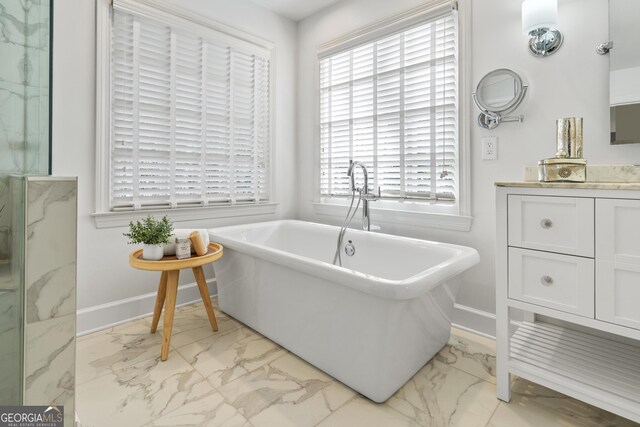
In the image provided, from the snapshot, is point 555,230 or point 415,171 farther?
point 415,171

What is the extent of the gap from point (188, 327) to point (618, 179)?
2457 millimetres

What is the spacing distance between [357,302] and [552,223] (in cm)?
85

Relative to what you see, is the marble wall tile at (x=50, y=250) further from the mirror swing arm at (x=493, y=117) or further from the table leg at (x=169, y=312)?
the mirror swing arm at (x=493, y=117)

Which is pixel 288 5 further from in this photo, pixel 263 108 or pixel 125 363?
pixel 125 363

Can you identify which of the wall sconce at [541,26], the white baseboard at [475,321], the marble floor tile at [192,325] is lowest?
the marble floor tile at [192,325]

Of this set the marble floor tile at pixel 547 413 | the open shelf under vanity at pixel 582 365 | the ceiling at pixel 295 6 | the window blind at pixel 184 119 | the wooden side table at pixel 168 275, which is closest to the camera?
the open shelf under vanity at pixel 582 365

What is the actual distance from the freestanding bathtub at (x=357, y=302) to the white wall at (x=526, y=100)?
370 mm

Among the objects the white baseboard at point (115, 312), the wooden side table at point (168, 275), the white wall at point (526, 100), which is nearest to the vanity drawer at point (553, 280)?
the white wall at point (526, 100)

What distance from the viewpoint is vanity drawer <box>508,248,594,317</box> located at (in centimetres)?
124

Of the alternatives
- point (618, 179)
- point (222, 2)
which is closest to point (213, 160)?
point (222, 2)

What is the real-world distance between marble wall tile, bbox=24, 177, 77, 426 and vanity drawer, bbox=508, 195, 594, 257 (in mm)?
1677

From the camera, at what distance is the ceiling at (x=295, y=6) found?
291 centimetres

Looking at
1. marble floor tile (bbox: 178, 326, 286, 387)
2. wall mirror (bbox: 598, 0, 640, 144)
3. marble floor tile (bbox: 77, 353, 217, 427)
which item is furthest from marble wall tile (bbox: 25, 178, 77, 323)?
wall mirror (bbox: 598, 0, 640, 144)

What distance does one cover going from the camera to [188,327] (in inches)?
87.5
